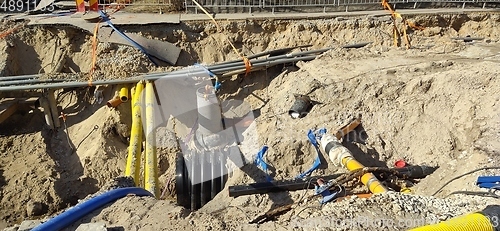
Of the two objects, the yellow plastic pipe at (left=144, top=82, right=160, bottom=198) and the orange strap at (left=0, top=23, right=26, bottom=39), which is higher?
the orange strap at (left=0, top=23, right=26, bottom=39)

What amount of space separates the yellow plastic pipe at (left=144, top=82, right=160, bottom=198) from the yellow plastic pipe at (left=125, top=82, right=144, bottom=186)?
0.12 meters

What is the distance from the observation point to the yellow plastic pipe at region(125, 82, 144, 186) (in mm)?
5352

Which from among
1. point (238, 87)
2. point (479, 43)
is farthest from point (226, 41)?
point (479, 43)

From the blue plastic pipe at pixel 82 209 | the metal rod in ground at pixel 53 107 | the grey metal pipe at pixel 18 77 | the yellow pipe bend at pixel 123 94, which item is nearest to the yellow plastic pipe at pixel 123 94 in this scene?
the yellow pipe bend at pixel 123 94

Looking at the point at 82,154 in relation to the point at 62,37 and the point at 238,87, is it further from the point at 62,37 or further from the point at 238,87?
the point at 238,87

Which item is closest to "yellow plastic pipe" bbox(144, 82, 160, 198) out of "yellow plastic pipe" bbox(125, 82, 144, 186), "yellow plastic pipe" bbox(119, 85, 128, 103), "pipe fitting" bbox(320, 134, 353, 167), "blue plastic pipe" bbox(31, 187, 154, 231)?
"yellow plastic pipe" bbox(125, 82, 144, 186)

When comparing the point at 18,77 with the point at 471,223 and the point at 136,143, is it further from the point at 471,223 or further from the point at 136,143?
the point at 471,223

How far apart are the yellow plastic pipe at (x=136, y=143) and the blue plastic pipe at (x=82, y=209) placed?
3.45 ft

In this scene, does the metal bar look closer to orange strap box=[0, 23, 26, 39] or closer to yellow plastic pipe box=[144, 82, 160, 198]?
orange strap box=[0, 23, 26, 39]

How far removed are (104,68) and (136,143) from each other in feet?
9.31

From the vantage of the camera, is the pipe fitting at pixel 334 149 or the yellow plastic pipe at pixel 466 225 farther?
the pipe fitting at pixel 334 149

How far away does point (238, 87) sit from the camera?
8.55 m

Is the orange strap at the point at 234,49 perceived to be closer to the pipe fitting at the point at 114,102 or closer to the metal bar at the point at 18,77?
the pipe fitting at the point at 114,102

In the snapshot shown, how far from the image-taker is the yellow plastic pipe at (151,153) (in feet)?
17.0
